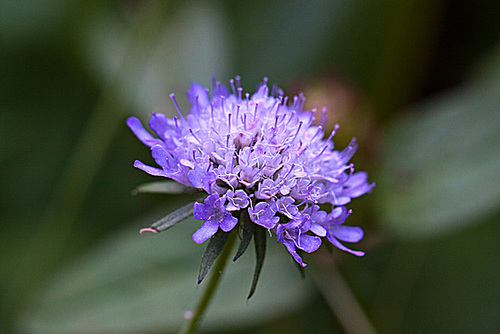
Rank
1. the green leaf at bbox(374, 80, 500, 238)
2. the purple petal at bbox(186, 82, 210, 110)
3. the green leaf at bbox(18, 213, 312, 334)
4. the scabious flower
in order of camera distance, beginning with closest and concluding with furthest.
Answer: the scabious flower < the purple petal at bbox(186, 82, 210, 110) < the green leaf at bbox(18, 213, 312, 334) < the green leaf at bbox(374, 80, 500, 238)

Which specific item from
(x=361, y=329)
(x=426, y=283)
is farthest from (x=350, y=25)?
(x=361, y=329)

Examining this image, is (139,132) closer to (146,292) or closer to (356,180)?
(356,180)

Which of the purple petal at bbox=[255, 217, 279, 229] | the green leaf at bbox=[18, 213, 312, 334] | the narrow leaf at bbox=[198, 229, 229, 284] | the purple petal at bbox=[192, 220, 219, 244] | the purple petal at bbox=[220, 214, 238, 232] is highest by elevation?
the purple petal at bbox=[255, 217, 279, 229]

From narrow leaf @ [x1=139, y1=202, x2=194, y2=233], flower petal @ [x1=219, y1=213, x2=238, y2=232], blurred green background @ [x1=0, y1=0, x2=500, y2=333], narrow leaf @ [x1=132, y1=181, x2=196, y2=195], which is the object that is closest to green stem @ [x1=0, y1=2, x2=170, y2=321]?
blurred green background @ [x1=0, y1=0, x2=500, y2=333]

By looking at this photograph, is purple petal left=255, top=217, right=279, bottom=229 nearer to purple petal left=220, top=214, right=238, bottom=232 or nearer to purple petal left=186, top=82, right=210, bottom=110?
purple petal left=220, top=214, right=238, bottom=232

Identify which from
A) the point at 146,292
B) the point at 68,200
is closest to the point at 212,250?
the point at 146,292

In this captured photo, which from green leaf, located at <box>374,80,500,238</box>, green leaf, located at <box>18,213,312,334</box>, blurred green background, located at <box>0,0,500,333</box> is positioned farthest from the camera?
green leaf, located at <box>374,80,500,238</box>

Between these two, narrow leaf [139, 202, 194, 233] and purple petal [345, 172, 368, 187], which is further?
purple petal [345, 172, 368, 187]
